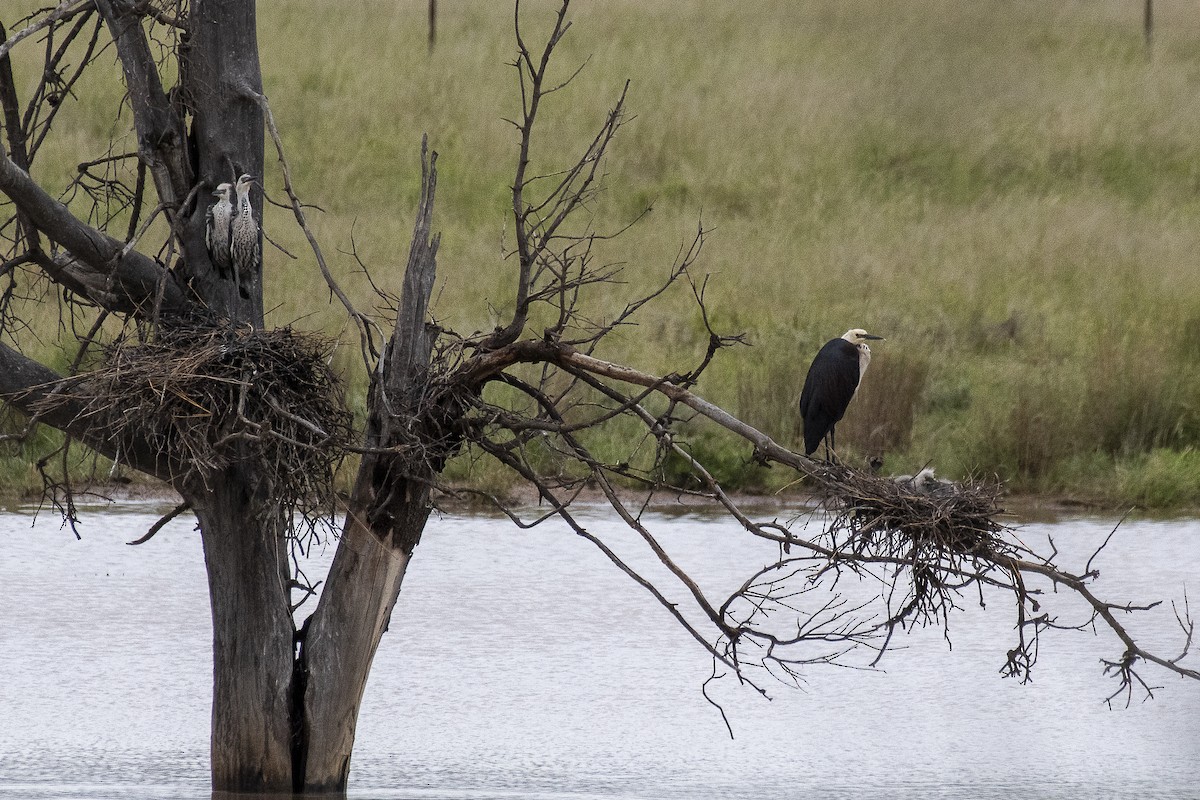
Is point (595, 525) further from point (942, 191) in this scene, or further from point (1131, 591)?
point (942, 191)

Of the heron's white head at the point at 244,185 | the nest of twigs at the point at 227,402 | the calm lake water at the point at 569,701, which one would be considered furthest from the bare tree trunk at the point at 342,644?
the heron's white head at the point at 244,185

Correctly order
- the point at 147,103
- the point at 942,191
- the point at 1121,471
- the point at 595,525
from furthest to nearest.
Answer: the point at 942,191 → the point at 1121,471 → the point at 595,525 → the point at 147,103

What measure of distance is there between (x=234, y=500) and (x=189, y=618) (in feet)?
12.7

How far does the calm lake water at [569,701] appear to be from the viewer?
20.6ft

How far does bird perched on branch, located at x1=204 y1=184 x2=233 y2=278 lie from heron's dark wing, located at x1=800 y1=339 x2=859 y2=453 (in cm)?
343

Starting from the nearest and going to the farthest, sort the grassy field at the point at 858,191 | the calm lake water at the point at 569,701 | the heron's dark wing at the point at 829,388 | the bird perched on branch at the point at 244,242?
the bird perched on branch at the point at 244,242 → the calm lake water at the point at 569,701 → the heron's dark wing at the point at 829,388 → the grassy field at the point at 858,191

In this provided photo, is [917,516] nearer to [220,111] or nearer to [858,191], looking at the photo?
[220,111]

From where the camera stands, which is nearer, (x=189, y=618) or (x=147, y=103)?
(x=147, y=103)

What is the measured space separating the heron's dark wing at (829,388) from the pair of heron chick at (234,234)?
3.35 meters

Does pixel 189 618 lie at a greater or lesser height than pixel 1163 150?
lesser

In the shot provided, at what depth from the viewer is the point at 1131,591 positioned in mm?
9125

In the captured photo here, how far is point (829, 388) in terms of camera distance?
763 cm

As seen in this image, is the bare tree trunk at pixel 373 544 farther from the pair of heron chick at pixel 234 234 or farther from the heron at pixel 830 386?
the heron at pixel 830 386

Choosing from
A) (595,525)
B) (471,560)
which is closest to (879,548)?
(471,560)
